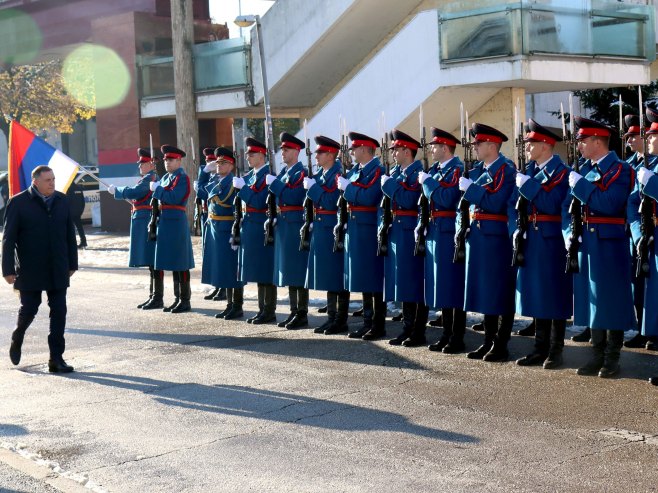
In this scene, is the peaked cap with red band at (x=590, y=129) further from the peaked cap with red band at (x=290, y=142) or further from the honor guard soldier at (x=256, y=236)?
the honor guard soldier at (x=256, y=236)

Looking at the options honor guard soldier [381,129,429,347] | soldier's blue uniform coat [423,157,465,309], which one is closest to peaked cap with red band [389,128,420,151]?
honor guard soldier [381,129,429,347]

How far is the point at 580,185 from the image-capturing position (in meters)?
7.89

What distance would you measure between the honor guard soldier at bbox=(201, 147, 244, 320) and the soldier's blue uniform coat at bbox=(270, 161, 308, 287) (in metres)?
0.86

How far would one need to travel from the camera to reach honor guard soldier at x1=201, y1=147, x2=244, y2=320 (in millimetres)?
11922

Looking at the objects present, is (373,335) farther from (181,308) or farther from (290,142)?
(181,308)

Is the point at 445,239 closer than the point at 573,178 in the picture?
No

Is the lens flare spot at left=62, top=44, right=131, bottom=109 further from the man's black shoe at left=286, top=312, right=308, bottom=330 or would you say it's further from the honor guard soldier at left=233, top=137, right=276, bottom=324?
the man's black shoe at left=286, top=312, right=308, bottom=330

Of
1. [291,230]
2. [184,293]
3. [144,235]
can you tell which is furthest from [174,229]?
[291,230]

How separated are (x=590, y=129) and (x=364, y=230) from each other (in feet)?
9.38

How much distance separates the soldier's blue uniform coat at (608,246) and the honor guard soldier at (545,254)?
393mm

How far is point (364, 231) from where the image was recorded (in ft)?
33.6

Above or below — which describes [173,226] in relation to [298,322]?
above

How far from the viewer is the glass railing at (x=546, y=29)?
16750mm

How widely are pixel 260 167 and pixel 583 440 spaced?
5.93 m
